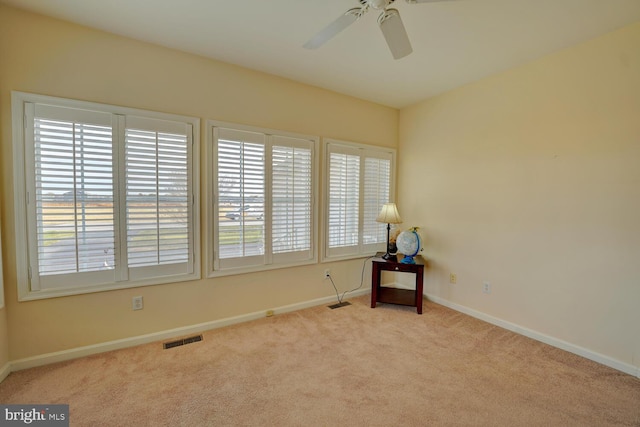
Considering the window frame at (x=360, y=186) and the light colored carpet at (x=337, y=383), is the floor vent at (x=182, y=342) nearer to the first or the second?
the light colored carpet at (x=337, y=383)

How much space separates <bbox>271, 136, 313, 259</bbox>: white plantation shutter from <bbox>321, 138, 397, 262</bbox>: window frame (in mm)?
200

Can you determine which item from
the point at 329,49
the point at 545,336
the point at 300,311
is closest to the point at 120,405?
the point at 300,311

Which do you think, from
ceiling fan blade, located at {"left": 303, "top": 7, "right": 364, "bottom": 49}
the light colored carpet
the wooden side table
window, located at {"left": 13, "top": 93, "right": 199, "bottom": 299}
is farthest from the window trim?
ceiling fan blade, located at {"left": 303, "top": 7, "right": 364, "bottom": 49}

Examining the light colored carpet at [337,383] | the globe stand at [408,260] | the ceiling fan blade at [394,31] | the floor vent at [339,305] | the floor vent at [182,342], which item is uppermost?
the ceiling fan blade at [394,31]

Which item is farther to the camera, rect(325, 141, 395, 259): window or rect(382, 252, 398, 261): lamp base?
rect(325, 141, 395, 259): window

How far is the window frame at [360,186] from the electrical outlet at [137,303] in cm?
193

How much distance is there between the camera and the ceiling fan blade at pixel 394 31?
1648 millimetres

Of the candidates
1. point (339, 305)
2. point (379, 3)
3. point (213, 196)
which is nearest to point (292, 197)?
point (213, 196)

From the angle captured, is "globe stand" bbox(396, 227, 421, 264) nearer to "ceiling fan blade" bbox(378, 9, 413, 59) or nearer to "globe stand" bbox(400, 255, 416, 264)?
"globe stand" bbox(400, 255, 416, 264)

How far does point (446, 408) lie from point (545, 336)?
1.57m

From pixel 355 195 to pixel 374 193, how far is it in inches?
13.6

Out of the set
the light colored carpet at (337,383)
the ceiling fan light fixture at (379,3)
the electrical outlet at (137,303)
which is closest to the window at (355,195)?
the light colored carpet at (337,383)

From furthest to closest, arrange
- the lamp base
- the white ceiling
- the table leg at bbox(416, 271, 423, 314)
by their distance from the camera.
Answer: the lamp base < the table leg at bbox(416, 271, 423, 314) < the white ceiling

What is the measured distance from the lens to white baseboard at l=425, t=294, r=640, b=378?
2203 millimetres
